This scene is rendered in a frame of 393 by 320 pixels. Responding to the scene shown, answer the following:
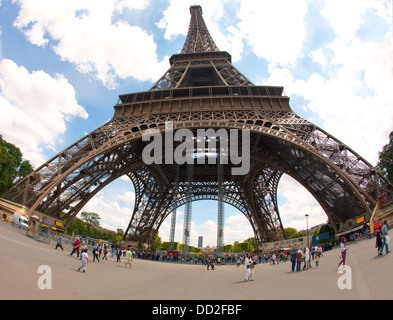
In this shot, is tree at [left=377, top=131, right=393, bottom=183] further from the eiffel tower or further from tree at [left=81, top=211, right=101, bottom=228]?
tree at [left=81, top=211, right=101, bottom=228]

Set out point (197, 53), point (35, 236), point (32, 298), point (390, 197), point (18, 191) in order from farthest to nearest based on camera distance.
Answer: point (197, 53)
point (18, 191)
point (390, 197)
point (35, 236)
point (32, 298)

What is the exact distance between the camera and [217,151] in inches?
1244

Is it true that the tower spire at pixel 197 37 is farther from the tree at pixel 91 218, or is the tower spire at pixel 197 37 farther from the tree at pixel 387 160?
the tree at pixel 91 218

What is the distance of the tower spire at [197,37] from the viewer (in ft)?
139

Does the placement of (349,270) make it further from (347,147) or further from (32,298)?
(347,147)

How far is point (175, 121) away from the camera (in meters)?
25.1

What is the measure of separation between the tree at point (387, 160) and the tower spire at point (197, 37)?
28.4 metres

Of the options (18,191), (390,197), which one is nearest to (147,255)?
(18,191)

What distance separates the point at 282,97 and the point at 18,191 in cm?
2553

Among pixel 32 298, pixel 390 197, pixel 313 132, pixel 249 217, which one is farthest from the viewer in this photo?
pixel 249 217

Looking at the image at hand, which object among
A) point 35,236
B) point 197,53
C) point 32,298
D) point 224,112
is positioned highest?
point 197,53

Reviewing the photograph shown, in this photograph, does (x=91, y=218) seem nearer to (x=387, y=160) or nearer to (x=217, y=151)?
(x=217, y=151)

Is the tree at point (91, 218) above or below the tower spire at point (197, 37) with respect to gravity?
below

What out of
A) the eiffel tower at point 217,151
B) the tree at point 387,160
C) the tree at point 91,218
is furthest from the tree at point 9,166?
the tree at point 387,160
